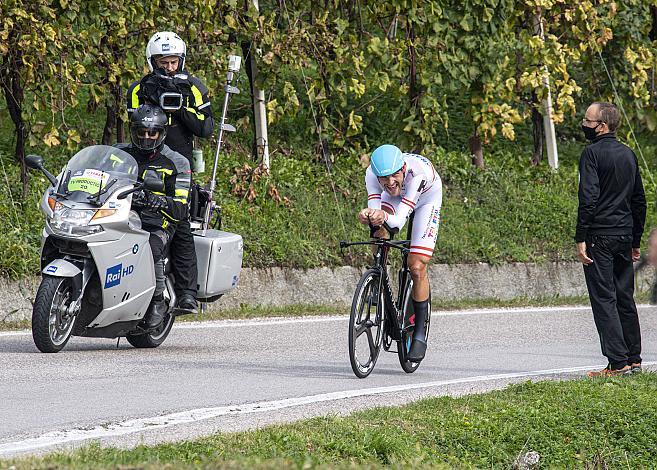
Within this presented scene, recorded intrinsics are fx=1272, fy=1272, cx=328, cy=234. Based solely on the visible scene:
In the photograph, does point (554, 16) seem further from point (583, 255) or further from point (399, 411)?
point (399, 411)

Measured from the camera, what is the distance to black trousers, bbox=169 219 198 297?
9992mm

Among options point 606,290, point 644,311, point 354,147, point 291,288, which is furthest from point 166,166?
point 354,147

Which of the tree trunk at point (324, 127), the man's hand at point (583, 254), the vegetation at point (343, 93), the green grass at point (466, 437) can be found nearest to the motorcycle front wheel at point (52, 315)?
the green grass at point (466, 437)

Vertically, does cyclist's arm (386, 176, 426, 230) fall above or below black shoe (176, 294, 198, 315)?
above

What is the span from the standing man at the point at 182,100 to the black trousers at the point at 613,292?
3.10 metres

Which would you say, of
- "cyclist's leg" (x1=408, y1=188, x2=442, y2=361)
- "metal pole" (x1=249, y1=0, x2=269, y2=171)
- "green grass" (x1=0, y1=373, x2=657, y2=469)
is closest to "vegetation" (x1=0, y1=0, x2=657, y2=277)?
"metal pole" (x1=249, y1=0, x2=269, y2=171)

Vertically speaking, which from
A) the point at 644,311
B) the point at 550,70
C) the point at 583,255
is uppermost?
the point at 550,70

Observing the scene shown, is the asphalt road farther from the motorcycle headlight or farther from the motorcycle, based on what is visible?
the motorcycle headlight

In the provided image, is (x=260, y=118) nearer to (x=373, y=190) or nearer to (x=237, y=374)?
(x=373, y=190)

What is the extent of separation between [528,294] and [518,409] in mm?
8835

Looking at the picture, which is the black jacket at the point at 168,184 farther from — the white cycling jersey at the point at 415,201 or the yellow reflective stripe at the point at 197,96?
the white cycling jersey at the point at 415,201

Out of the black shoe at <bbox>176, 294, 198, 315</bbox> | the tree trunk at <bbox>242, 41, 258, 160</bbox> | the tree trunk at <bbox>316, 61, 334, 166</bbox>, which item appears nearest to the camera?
the black shoe at <bbox>176, 294, 198, 315</bbox>

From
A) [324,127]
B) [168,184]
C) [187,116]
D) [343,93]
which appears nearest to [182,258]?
[168,184]

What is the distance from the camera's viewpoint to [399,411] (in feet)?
23.1
